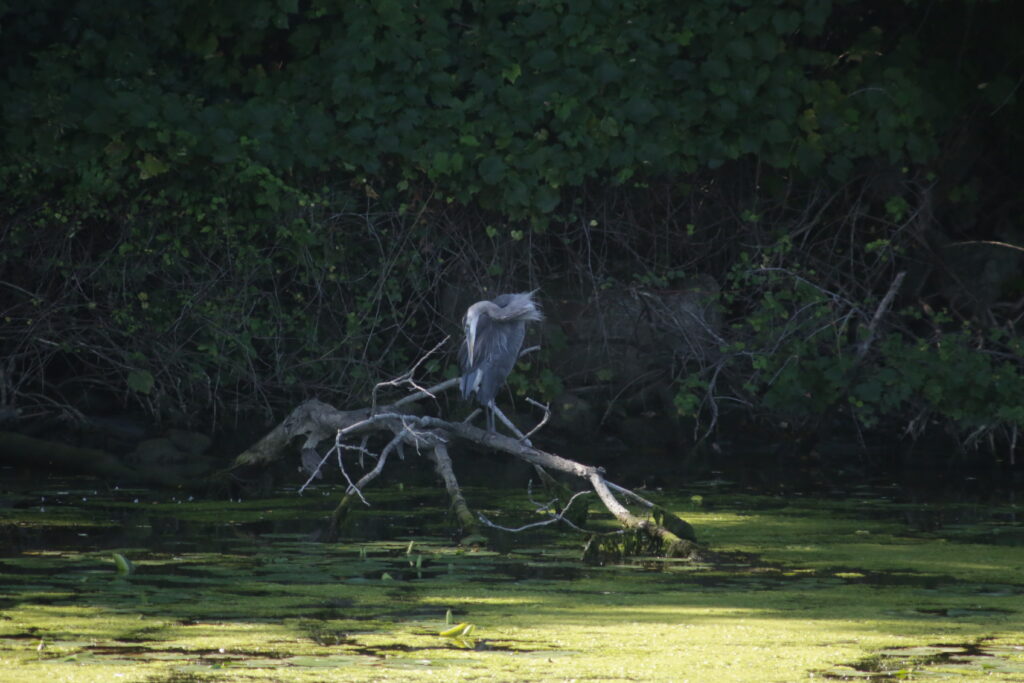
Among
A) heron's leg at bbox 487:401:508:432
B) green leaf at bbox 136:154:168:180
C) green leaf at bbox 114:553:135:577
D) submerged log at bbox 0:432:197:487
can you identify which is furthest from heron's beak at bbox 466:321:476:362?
green leaf at bbox 114:553:135:577

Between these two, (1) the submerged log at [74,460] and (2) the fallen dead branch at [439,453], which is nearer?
(2) the fallen dead branch at [439,453]

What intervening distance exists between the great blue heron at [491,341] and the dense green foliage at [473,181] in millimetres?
1243

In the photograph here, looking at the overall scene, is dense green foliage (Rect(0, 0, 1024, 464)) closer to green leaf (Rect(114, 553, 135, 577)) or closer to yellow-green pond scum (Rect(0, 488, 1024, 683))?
yellow-green pond scum (Rect(0, 488, 1024, 683))

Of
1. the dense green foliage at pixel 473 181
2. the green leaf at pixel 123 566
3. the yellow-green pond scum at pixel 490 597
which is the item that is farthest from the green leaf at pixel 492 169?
the green leaf at pixel 123 566

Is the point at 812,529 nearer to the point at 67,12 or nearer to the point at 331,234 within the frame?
the point at 331,234

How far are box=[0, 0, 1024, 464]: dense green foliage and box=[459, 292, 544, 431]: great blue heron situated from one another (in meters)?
1.24

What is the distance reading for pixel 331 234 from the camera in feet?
26.8

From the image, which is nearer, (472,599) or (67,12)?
(472,599)

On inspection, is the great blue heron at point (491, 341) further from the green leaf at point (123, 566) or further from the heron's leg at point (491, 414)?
the green leaf at point (123, 566)

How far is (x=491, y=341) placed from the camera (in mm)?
6680

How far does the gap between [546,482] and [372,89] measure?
2.29 metres

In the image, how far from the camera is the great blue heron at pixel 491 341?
6.57m

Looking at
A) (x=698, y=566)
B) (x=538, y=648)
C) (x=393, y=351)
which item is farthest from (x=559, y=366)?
(x=538, y=648)

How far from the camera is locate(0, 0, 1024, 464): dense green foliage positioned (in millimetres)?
7613
